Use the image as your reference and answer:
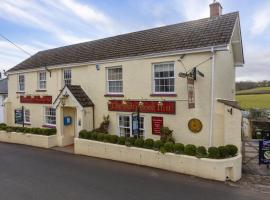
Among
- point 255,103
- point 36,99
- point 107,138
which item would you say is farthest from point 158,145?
point 255,103

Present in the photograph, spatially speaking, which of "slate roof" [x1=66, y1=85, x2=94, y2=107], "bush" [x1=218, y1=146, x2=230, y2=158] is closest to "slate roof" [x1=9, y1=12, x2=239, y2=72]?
"slate roof" [x1=66, y1=85, x2=94, y2=107]

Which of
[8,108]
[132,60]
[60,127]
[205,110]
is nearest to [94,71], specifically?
[132,60]

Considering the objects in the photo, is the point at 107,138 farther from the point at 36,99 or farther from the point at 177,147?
the point at 36,99

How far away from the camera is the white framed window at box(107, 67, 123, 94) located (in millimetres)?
15664

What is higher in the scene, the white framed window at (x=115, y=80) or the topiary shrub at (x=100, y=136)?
the white framed window at (x=115, y=80)

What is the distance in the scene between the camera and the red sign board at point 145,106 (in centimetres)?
1331

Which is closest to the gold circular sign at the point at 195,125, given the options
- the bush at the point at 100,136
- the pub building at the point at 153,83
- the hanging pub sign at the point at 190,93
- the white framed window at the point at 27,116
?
the pub building at the point at 153,83

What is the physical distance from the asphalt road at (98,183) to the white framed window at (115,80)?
4.59m

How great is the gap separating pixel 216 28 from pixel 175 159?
7189 millimetres

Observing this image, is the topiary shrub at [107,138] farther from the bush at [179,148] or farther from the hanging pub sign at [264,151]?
the hanging pub sign at [264,151]

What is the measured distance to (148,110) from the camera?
14102mm

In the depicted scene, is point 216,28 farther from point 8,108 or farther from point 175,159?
point 8,108

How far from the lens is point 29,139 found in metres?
18.6

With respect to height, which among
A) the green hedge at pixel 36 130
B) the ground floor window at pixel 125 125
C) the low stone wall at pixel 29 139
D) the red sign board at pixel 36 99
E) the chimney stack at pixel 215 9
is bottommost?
the low stone wall at pixel 29 139
